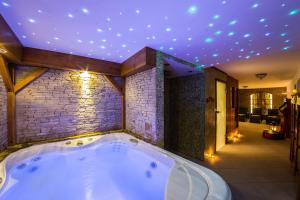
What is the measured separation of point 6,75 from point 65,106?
93cm

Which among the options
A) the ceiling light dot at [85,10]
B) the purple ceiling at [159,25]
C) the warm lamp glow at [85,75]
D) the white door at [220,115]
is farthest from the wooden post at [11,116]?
the white door at [220,115]

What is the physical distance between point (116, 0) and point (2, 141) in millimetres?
2509

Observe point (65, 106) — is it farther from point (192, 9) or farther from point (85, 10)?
point (192, 9)

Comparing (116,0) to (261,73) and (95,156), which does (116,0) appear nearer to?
(95,156)

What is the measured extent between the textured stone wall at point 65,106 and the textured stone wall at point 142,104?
0.39 metres

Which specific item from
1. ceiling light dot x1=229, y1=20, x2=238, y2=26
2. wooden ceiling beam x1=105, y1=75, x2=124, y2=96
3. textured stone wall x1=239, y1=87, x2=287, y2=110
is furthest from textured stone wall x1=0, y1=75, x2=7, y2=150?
textured stone wall x1=239, y1=87, x2=287, y2=110

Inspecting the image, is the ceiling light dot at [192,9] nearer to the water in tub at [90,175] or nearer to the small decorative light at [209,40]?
the small decorative light at [209,40]

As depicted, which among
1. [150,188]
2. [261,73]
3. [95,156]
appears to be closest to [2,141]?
[95,156]

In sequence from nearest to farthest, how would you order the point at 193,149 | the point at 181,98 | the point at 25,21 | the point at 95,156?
the point at 25,21, the point at 95,156, the point at 193,149, the point at 181,98

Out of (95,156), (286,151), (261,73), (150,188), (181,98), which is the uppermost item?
(261,73)

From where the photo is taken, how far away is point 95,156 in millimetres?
2338

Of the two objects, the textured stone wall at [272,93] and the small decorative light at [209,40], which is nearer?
the small decorative light at [209,40]

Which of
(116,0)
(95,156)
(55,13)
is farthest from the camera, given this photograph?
(95,156)

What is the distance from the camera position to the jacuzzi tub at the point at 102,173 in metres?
1.37
